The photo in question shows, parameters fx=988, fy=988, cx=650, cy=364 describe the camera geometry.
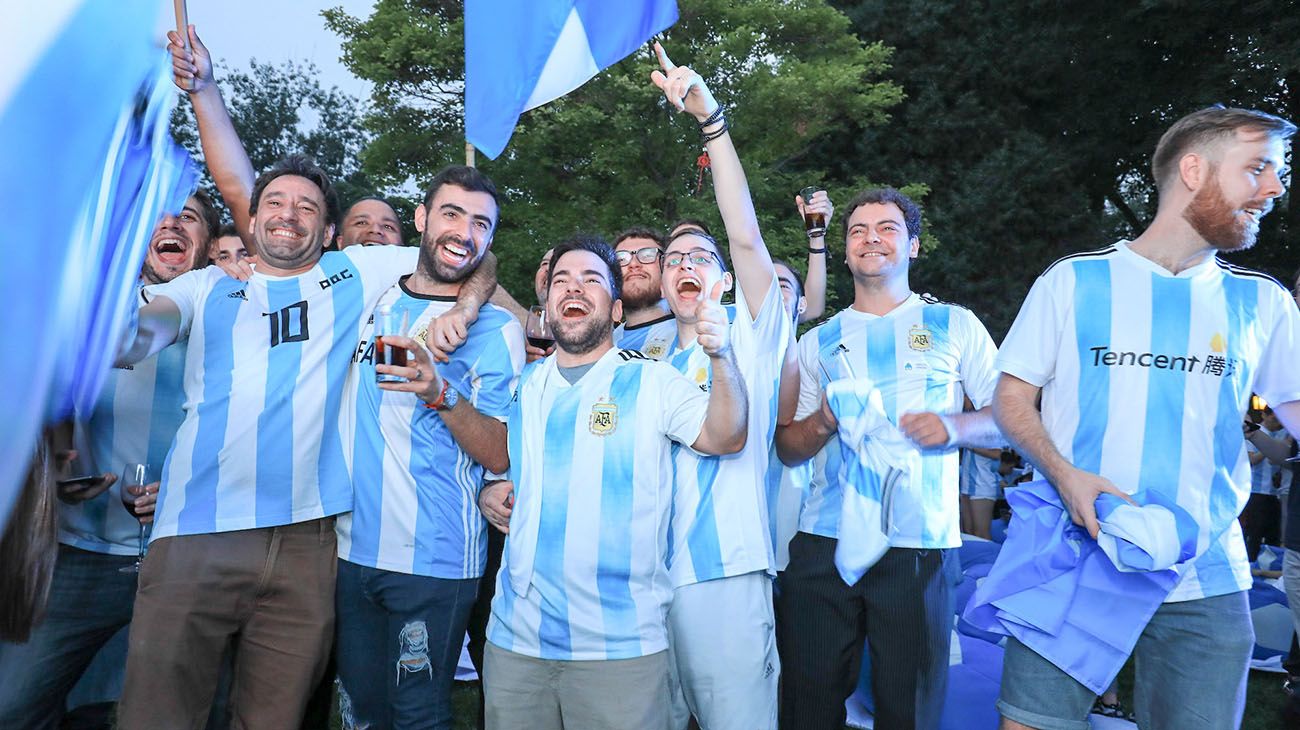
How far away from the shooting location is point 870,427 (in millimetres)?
3318

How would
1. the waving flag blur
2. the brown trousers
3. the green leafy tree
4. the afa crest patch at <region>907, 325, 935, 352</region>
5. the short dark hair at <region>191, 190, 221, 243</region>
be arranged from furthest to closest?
the green leafy tree
the short dark hair at <region>191, 190, 221, 243</region>
the afa crest patch at <region>907, 325, 935, 352</region>
the brown trousers
the waving flag blur

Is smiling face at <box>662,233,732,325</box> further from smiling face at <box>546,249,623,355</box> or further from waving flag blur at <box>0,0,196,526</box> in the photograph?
waving flag blur at <box>0,0,196,526</box>

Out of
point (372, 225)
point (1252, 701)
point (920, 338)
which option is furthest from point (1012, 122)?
point (372, 225)

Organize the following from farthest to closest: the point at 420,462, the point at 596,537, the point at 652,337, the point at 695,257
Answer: the point at 652,337 → the point at 695,257 → the point at 420,462 → the point at 596,537

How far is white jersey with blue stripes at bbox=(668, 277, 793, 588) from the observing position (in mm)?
2979

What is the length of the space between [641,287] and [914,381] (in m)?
1.25

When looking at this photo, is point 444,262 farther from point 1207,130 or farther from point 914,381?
point 1207,130

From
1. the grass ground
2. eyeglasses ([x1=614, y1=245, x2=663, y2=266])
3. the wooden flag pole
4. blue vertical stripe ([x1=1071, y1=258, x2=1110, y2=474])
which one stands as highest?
the wooden flag pole

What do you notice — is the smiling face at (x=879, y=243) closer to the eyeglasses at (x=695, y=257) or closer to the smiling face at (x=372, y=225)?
the eyeglasses at (x=695, y=257)

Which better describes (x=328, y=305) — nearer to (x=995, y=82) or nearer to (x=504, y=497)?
(x=504, y=497)

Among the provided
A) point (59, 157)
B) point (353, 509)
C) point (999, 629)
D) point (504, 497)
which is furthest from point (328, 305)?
point (59, 157)

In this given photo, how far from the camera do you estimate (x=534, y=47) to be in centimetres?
399

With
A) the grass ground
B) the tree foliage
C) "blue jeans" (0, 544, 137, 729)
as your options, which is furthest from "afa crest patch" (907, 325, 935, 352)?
the tree foliage

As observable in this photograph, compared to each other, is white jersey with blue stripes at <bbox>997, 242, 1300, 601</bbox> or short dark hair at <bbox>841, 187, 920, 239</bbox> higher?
short dark hair at <bbox>841, 187, 920, 239</bbox>
